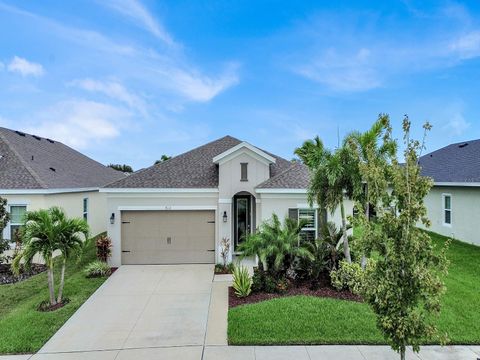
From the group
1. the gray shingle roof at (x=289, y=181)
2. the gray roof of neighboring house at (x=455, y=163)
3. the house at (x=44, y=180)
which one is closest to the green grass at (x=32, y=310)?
the house at (x=44, y=180)

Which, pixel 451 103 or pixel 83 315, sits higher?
pixel 451 103

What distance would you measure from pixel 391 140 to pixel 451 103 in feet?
49.7

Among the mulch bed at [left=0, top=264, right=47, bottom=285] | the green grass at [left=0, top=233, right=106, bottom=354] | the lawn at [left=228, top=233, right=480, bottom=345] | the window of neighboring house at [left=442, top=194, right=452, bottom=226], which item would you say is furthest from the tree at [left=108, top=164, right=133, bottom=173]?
the lawn at [left=228, top=233, right=480, bottom=345]

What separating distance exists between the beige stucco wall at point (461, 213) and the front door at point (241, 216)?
37.3ft

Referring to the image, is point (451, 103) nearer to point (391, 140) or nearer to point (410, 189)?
point (391, 140)

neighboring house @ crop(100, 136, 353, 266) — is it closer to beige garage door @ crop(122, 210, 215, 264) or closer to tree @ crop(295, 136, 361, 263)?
beige garage door @ crop(122, 210, 215, 264)

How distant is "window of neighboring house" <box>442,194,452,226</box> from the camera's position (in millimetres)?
17744

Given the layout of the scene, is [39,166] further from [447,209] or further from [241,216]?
[447,209]

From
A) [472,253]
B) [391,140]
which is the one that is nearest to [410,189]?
[391,140]

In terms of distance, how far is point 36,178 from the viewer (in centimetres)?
1377

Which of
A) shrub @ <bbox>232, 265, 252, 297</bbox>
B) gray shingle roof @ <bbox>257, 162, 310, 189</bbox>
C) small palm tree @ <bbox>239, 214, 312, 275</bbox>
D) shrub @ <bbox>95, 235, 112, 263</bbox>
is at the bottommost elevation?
shrub @ <bbox>232, 265, 252, 297</bbox>

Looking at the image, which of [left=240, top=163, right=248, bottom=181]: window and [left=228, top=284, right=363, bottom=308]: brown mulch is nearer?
[left=228, top=284, right=363, bottom=308]: brown mulch

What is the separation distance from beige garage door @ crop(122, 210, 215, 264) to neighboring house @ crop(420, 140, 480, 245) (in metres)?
13.1

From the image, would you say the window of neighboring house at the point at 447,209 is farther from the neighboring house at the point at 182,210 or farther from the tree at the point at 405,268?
the tree at the point at 405,268
